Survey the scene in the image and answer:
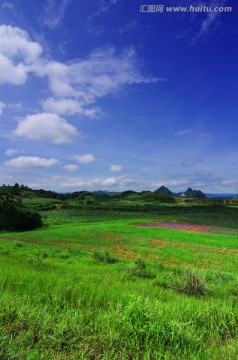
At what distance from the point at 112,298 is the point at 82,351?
7.75 feet

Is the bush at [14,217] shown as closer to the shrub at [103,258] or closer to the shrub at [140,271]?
the shrub at [103,258]

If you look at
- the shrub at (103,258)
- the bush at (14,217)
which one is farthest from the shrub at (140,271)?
the bush at (14,217)

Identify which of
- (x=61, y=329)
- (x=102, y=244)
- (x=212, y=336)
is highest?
(x=61, y=329)

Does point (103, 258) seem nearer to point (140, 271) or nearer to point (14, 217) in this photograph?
point (140, 271)

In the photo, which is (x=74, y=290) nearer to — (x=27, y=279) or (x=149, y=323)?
(x=27, y=279)

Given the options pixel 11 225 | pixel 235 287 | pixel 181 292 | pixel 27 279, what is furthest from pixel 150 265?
pixel 11 225

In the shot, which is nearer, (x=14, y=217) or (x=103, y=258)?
(x=103, y=258)

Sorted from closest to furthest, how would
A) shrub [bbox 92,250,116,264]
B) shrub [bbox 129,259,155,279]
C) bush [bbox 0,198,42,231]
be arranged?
shrub [bbox 129,259,155,279] < shrub [bbox 92,250,116,264] < bush [bbox 0,198,42,231]

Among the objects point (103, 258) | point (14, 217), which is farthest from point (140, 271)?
point (14, 217)

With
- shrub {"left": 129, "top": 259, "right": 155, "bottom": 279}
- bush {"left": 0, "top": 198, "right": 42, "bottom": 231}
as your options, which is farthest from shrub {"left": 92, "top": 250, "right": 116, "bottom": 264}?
bush {"left": 0, "top": 198, "right": 42, "bottom": 231}

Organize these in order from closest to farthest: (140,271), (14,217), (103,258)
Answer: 1. (140,271)
2. (103,258)
3. (14,217)

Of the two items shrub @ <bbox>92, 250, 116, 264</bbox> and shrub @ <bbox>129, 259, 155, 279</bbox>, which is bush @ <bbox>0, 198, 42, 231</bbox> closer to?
shrub @ <bbox>92, 250, 116, 264</bbox>

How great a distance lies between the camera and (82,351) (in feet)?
13.2

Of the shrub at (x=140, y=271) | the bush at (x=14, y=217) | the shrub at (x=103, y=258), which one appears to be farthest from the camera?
the bush at (x=14, y=217)
